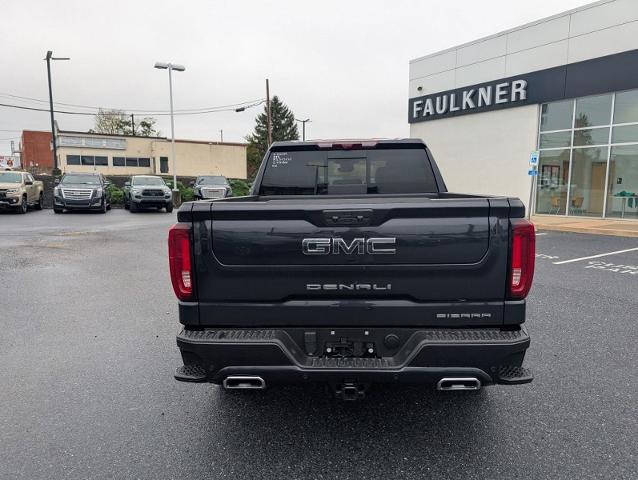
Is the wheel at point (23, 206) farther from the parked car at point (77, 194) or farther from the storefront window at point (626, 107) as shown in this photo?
the storefront window at point (626, 107)

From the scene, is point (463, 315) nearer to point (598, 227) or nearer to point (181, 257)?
point (181, 257)

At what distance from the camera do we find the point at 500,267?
2.61 meters

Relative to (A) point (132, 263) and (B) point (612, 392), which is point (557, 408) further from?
(A) point (132, 263)

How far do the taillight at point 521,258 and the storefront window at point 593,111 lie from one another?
715 inches

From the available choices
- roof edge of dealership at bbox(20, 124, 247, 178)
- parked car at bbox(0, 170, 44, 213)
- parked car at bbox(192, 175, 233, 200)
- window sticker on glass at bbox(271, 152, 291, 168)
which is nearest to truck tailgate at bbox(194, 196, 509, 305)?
window sticker on glass at bbox(271, 152, 291, 168)

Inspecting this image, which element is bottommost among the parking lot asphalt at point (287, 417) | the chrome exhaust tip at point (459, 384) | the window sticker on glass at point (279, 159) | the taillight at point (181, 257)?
the parking lot asphalt at point (287, 417)

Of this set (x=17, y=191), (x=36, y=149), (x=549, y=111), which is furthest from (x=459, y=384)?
(x=36, y=149)

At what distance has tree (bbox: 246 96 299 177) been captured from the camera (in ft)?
251

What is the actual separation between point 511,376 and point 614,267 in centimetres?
769

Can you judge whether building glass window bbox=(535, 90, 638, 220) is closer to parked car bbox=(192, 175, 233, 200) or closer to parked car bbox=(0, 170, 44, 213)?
parked car bbox=(192, 175, 233, 200)

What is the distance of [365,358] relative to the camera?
273 cm

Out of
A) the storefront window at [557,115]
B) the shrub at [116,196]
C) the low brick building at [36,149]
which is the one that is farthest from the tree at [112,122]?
the storefront window at [557,115]

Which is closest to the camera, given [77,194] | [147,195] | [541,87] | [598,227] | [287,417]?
[287,417]

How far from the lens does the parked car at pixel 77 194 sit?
1984 centimetres
